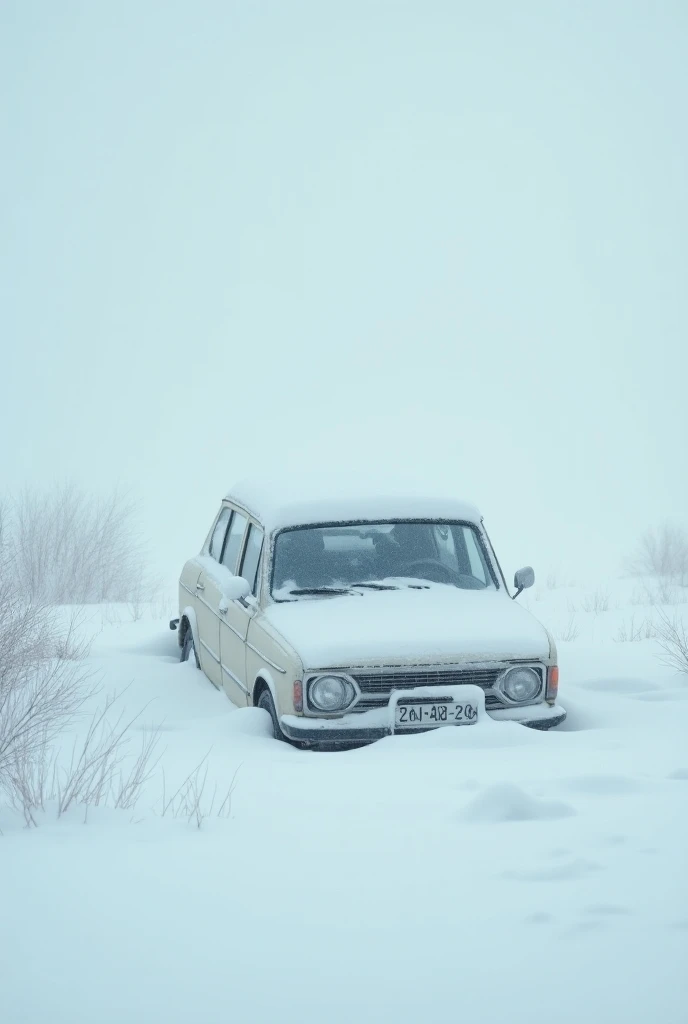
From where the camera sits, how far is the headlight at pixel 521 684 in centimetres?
568

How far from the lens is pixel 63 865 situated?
3494 mm

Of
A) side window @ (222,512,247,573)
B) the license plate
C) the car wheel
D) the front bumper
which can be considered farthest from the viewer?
the car wheel

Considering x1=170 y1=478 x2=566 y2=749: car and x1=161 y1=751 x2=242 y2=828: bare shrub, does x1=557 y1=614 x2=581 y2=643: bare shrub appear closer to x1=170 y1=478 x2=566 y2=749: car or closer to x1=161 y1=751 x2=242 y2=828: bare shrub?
x1=170 y1=478 x2=566 y2=749: car

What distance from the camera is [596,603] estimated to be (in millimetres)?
12156

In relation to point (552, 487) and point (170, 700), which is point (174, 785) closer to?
point (170, 700)

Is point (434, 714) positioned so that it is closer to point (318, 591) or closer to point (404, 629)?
point (404, 629)

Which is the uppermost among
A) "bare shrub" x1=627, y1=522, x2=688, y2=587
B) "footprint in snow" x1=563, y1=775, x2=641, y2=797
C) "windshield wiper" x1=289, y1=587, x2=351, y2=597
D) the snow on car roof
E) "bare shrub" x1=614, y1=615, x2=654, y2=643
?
the snow on car roof

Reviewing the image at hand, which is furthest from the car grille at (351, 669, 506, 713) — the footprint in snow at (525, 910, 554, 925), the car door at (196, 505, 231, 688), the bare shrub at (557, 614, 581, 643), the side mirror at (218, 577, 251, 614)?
the bare shrub at (557, 614, 581, 643)

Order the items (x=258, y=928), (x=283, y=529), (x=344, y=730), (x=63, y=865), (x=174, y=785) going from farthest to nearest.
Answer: (x=283, y=529) → (x=344, y=730) → (x=174, y=785) → (x=63, y=865) → (x=258, y=928)

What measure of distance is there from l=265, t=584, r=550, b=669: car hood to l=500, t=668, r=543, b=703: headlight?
0.10m

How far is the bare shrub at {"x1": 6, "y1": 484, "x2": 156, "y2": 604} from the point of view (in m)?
14.4

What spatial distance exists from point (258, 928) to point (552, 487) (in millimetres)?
129951

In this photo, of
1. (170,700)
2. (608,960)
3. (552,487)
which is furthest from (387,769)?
(552,487)

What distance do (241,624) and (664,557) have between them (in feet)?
44.3
